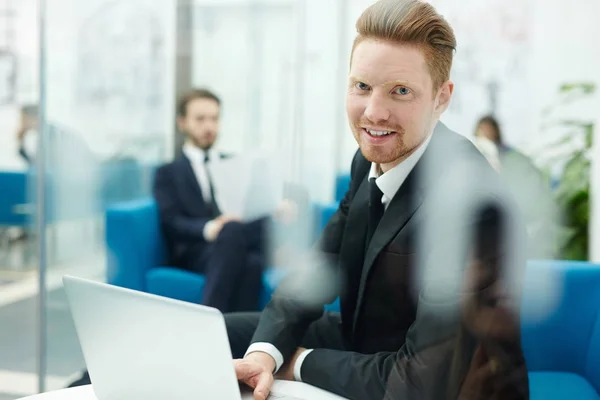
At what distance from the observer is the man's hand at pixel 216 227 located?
6.91 ft

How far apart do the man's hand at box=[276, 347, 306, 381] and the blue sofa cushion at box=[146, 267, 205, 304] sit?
1.17m

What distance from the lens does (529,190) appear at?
1.65 metres

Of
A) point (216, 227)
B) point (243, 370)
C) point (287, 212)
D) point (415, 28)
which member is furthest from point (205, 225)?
point (415, 28)

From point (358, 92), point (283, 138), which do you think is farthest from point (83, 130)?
point (358, 92)

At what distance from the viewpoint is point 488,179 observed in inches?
31.6

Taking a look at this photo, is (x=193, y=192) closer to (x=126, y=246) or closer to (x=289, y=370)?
(x=126, y=246)

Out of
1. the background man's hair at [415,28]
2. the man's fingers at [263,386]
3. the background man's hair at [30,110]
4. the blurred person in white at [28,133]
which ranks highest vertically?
the background man's hair at [415,28]

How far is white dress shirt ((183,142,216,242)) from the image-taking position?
213cm

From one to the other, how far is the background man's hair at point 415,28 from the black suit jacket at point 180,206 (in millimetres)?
1442

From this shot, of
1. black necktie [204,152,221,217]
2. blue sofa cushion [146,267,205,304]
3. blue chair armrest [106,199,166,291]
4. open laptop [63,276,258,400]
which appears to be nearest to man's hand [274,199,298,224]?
black necktie [204,152,221,217]

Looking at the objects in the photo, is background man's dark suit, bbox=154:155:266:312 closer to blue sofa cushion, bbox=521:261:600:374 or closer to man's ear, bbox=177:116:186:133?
man's ear, bbox=177:116:186:133

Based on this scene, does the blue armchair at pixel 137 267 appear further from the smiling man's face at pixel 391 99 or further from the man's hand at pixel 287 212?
the smiling man's face at pixel 391 99

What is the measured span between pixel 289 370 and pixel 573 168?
168 cm

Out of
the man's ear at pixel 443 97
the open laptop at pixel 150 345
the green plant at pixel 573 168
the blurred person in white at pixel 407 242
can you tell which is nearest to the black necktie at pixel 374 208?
the blurred person in white at pixel 407 242
